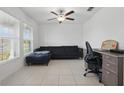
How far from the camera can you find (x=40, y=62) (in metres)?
6.48

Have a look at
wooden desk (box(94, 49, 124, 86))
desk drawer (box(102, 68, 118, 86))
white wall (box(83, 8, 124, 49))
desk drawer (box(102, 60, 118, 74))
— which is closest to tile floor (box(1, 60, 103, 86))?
desk drawer (box(102, 68, 118, 86))

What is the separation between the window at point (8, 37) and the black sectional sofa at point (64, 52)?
3.01 m

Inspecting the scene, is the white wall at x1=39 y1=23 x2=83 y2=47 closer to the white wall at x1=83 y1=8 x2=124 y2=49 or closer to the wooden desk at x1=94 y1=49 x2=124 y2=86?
the white wall at x1=83 y1=8 x2=124 y2=49

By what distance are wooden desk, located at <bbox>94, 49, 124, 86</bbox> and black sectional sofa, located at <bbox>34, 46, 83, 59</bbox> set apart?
5.20 metres

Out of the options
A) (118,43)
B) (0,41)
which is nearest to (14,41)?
(0,41)

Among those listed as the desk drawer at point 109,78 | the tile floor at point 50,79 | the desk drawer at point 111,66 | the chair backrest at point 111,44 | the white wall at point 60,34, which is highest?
the white wall at point 60,34

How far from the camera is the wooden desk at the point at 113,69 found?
2643mm

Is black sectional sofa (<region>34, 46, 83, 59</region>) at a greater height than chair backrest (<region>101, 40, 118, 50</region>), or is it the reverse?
chair backrest (<region>101, 40, 118, 50</region>)

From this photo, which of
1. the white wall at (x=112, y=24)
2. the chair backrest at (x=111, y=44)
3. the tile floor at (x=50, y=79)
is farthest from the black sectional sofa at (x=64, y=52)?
the tile floor at (x=50, y=79)

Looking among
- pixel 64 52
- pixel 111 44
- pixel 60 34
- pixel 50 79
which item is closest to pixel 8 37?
pixel 50 79

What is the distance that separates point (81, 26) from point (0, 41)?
21.3 feet

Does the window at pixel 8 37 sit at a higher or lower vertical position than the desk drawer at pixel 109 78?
higher

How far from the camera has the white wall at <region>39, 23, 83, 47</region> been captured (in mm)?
9727

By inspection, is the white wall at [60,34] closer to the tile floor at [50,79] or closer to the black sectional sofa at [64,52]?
the black sectional sofa at [64,52]
